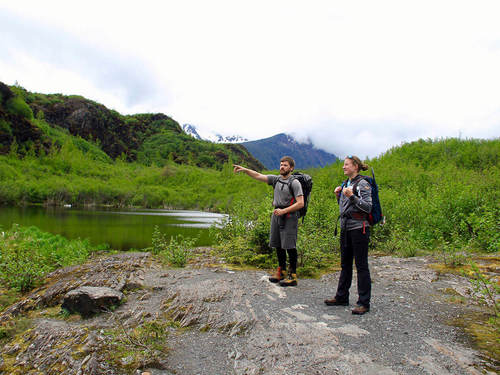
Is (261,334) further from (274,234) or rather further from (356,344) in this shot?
(274,234)

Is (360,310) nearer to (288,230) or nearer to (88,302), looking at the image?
(288,230)

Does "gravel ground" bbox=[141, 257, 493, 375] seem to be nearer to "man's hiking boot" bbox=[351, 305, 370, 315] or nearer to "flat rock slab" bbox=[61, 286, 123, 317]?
"man's hiking boot" bbox=[351, 305, 370, 315]

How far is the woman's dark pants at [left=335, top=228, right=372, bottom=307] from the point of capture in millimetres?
4766

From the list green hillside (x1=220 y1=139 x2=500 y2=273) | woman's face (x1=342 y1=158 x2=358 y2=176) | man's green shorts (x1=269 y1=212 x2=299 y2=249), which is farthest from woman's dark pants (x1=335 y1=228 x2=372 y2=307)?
green hillside (x1=220 y1=139 x2=500 y2=273)

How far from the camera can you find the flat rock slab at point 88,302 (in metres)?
5.07

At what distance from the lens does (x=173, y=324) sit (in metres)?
4.46

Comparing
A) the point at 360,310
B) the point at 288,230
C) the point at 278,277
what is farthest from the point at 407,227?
the point at 360,310

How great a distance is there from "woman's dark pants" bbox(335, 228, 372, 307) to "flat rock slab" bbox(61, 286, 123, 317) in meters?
4.01

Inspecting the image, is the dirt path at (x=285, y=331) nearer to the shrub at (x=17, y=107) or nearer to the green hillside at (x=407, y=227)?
the green hillside at (x=407, y=227)

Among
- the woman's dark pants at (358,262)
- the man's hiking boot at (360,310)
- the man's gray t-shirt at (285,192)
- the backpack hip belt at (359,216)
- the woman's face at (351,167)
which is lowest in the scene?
the man's hiking boot at (360,310)

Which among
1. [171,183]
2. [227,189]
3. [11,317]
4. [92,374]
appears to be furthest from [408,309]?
[171,183]

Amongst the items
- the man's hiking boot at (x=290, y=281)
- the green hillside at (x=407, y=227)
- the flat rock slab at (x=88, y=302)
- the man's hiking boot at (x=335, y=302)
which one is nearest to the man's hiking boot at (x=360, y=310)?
the man's hiking boot at (x=335, y=302)

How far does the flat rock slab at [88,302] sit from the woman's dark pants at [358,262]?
13.2ft

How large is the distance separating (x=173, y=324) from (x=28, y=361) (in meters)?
1.83
